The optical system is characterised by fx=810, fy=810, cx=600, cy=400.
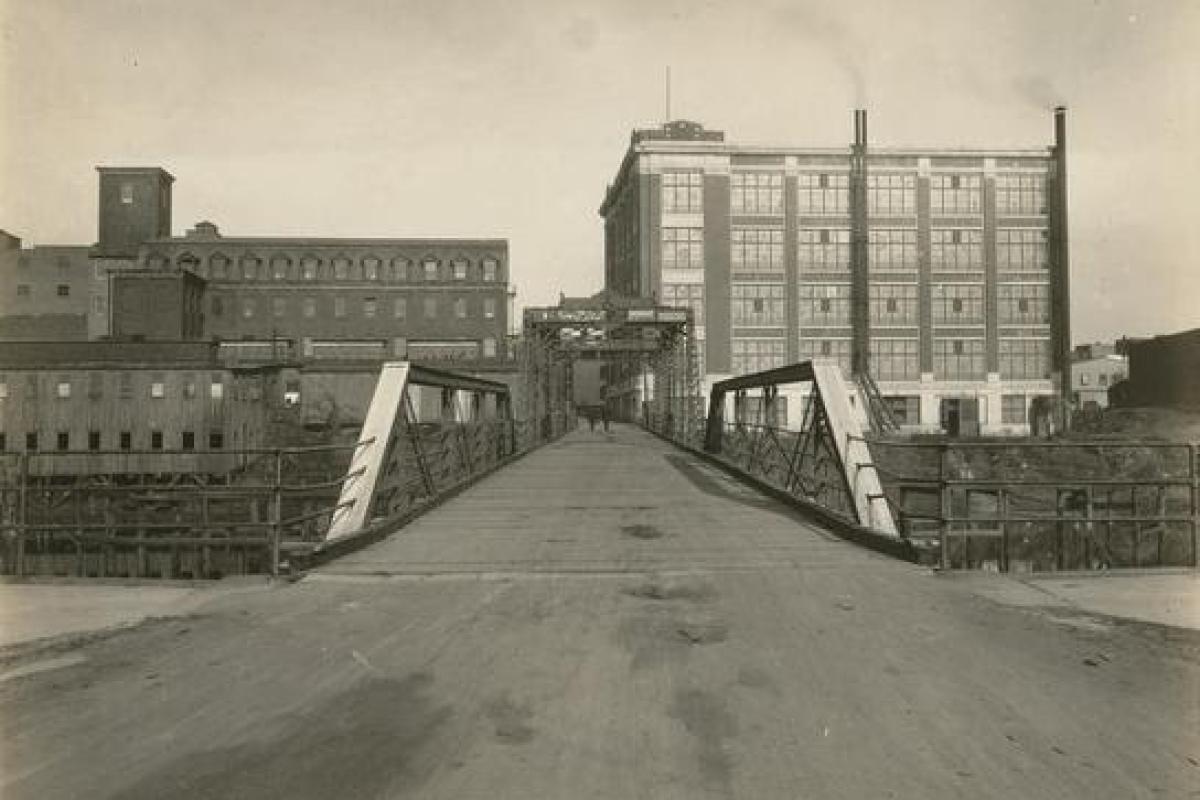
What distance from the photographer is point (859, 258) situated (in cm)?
5666

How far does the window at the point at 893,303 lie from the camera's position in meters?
57.5

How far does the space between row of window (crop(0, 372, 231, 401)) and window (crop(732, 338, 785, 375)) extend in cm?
3292

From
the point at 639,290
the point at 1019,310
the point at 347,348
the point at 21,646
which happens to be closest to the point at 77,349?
the point at 347,348

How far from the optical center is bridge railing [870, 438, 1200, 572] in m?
11.6

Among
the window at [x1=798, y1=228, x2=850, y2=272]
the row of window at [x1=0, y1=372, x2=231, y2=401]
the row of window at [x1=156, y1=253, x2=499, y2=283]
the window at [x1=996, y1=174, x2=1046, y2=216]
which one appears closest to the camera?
the row of window at [x1=0, y1=372, x2=231, y2=401]

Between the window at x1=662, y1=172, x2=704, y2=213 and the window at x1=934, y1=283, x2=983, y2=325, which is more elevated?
the window at x1=662, y1=172, x2=704, y2=213

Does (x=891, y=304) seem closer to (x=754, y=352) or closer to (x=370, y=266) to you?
(x=754, y=352)

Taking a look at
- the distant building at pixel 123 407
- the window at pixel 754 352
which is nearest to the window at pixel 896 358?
the window at pixel 754 352

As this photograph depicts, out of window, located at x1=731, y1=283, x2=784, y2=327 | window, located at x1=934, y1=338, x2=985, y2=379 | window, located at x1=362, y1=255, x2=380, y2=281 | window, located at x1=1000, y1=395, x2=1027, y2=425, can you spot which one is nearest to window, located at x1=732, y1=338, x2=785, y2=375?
window, located at x1=731, y1=283, x2=784, y2=327

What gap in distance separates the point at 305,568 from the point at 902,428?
174 ft

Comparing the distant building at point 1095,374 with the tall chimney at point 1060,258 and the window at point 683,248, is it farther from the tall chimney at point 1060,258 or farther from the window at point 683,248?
the window at point 683,248

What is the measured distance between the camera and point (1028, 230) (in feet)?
192

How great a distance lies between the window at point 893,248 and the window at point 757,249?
6587 millimetres

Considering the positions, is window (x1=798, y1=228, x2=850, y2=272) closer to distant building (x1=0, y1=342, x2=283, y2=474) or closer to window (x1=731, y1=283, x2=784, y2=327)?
window (x1=731, y1=283, x2=784, y2=327)
